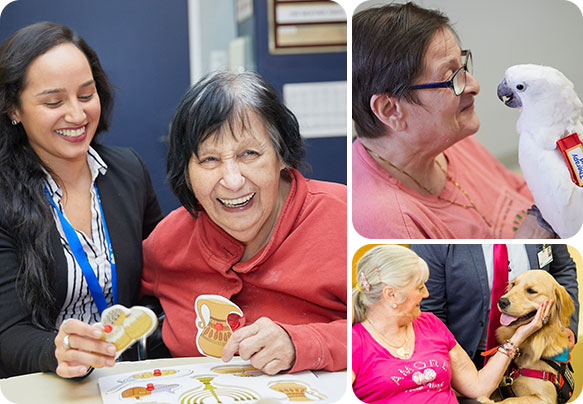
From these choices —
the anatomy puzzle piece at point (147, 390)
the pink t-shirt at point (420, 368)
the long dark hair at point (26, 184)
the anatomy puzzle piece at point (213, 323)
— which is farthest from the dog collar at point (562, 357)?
the long dark hair at point (26, 184)

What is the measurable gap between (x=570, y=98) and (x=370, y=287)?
51cm

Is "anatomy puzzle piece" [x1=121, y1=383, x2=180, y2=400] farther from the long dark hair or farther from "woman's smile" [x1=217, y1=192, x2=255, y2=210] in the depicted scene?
"woman's smile" [x1=217, y1=192, x2=255, y2=210]

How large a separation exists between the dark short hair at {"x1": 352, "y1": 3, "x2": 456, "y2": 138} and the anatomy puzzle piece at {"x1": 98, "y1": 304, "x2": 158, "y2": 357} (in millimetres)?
557

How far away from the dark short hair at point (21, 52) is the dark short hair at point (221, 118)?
21 cm

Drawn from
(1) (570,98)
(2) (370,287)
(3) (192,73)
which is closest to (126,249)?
(3) (192,73)

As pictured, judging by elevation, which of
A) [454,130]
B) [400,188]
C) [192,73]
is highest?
[192,73]

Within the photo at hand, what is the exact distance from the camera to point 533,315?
1187 mm

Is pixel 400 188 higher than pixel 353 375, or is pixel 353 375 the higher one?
pixel 400 188

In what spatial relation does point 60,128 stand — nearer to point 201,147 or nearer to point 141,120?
point 141,120

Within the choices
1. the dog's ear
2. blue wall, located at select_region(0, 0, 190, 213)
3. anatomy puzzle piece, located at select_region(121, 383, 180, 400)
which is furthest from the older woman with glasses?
anatomy puzzle piece, located at select_region(121, 383, 180, 400)

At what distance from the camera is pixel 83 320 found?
1203 mm

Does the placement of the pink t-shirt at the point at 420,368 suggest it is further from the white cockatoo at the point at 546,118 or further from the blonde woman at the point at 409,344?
the white cockatoo at the point at 546,118

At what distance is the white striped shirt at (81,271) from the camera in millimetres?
1187

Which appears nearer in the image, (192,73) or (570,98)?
(570,98)
